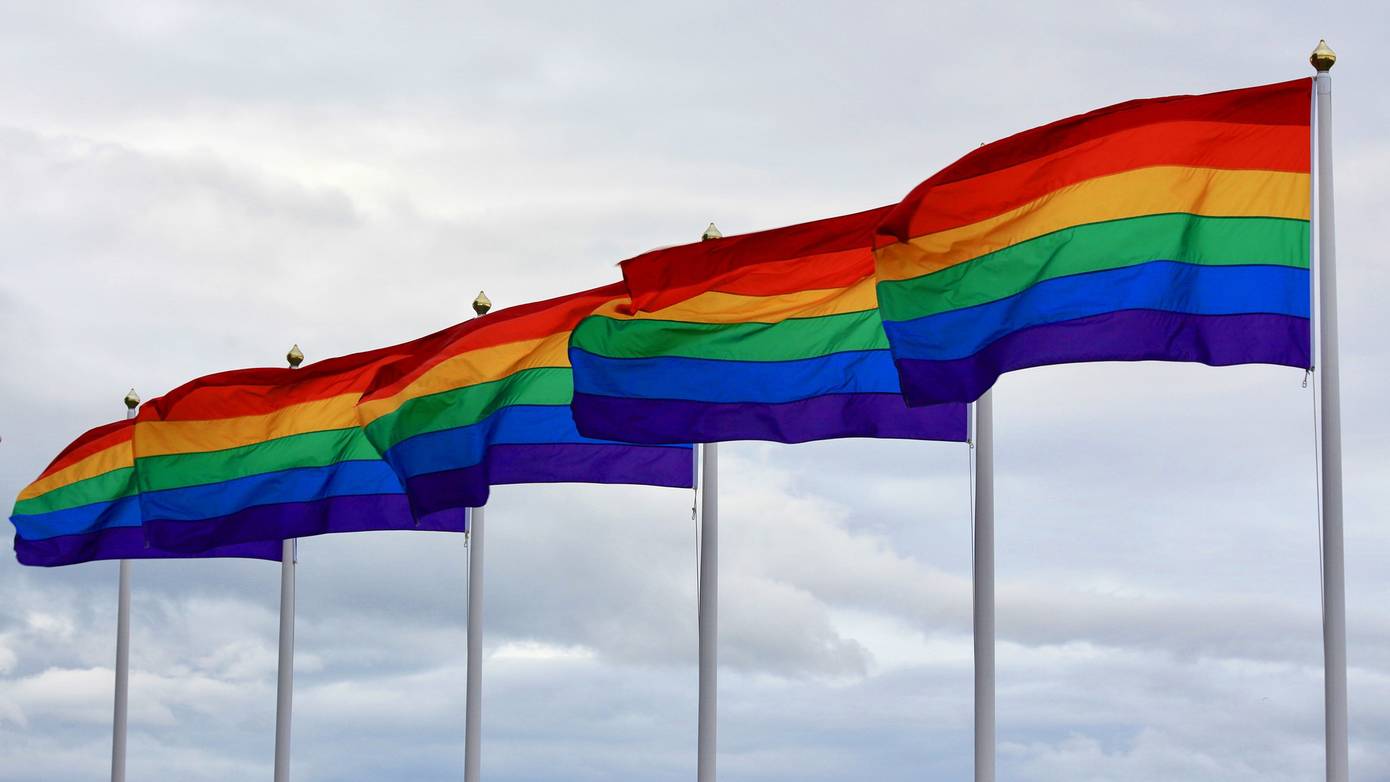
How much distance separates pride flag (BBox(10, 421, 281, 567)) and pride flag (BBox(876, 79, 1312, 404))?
57.8ft

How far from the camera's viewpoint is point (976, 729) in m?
21.4

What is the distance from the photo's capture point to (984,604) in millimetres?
21484

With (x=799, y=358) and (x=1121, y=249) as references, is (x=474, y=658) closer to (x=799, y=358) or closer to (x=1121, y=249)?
(x=799, y=358)

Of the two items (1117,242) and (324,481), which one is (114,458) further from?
(1117,242)

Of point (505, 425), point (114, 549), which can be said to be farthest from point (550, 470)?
point (114, 549)

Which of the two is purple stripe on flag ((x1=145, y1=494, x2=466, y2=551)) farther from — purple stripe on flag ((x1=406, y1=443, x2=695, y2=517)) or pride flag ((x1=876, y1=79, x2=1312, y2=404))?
pride flag ((x1=876, y1=79, x2=1312, y2=404))

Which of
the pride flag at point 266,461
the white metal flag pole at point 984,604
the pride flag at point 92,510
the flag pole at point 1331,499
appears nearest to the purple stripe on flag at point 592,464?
the pride flag at point 266,461

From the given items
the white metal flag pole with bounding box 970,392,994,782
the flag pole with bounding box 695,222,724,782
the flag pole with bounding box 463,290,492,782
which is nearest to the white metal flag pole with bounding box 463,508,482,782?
the flag pole with bounding box 463,290,492,782

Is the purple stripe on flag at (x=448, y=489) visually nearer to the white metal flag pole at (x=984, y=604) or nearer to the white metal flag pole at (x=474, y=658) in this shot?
the white metal flag pole at (x=474, y=658)

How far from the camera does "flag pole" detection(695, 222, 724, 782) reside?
82.7 feet

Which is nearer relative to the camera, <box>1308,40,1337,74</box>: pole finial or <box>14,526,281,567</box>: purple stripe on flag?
<box>1308,40,1337,74</box>: pole finial

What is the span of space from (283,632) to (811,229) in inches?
497

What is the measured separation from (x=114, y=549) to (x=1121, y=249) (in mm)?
21775

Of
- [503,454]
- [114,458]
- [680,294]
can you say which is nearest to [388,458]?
[503,454]
